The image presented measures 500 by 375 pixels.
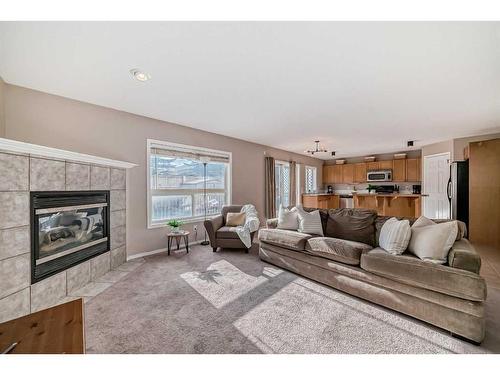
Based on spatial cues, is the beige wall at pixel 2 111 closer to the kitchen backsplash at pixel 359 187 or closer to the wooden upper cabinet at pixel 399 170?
the kitchen backsplash at pixel 359 187

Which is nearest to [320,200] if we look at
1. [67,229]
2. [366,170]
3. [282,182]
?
[282,182]

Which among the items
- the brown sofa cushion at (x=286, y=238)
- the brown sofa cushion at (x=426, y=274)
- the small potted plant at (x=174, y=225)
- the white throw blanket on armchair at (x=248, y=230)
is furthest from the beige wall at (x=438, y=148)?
the small potted plant at (x=174, y=225)

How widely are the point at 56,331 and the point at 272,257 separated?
2540 mm

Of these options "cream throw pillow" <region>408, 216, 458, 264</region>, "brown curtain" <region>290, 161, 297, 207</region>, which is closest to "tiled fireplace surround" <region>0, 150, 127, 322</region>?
"cream throw pillow" <region>408, 216, 458, 264</region>

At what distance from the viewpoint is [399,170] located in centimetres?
674

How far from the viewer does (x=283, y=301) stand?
2213 millimetres

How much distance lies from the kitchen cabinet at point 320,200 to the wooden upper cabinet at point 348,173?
0.70m

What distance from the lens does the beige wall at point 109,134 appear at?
102 inches

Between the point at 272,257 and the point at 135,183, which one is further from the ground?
the point at 135,183

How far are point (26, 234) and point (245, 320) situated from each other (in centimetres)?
225

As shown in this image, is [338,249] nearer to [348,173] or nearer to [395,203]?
[395,203]

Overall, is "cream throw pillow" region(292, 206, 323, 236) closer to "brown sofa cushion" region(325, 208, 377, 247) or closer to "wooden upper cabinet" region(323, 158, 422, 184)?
"brown sofa cushion" region(325, 208, 377, 247)
